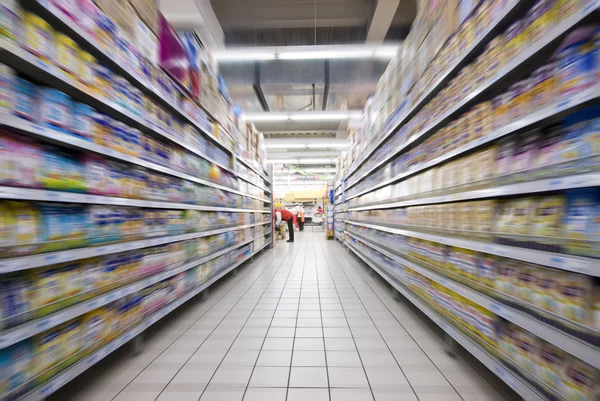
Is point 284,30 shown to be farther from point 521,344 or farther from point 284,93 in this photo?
point 521,344

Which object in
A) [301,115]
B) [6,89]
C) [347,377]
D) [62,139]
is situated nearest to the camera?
[6,89]

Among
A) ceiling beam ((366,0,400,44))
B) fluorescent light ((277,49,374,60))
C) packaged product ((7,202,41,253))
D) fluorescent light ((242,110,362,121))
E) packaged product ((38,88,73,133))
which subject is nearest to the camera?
packaged product ((7,202,41,253))

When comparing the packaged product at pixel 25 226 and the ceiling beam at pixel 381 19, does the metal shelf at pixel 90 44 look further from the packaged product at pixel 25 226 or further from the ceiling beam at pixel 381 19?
the ceiling beam at pixel 381 19

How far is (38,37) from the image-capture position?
124 centimetres

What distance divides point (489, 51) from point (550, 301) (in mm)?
1337

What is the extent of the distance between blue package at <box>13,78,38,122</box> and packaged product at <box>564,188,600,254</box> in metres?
2.35

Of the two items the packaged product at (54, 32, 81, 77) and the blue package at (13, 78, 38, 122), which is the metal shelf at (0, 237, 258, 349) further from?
the packaged product at (54, 32, 81, 77)

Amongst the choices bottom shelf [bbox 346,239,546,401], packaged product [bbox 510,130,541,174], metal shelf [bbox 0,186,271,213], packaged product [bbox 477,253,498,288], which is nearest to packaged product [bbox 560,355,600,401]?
bottom shelf [bbox 346,239,546,401]

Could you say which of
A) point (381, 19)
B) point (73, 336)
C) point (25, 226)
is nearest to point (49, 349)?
point (73, 336)

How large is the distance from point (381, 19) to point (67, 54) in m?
4.65

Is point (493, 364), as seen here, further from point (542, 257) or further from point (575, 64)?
point (575, 64)

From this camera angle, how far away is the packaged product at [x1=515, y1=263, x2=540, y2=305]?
125cm

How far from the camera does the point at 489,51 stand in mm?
1543

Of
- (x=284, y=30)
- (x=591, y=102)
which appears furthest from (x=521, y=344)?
(x=284, y=30)
